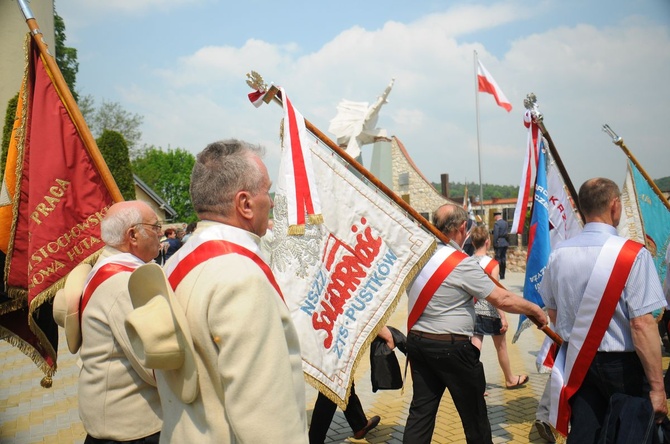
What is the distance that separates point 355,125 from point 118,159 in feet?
40.9

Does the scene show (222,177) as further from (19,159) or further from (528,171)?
(528,171)

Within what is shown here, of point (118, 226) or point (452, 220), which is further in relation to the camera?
point (452, 220)

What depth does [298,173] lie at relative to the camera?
328cm

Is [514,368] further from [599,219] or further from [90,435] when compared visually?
[90,435]

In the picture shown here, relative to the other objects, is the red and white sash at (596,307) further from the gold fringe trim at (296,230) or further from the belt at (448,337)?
the gold fringe trim at (296,230)

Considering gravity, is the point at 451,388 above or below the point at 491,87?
below

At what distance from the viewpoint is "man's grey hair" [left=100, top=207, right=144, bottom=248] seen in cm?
278

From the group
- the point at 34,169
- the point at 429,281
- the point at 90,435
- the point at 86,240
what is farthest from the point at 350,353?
the point at 34,169

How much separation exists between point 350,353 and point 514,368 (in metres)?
4.28


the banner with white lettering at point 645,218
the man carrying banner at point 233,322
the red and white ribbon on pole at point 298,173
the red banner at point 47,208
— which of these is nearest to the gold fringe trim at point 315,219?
the red and white ribbon on pole at point 298,173

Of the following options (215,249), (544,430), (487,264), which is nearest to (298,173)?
(215,249)

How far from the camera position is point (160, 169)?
217ft

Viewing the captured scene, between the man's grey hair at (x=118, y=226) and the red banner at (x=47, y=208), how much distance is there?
2.69 feet

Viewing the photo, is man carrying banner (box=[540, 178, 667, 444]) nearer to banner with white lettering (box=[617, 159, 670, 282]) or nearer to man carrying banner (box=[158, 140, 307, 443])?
man carrying banner (box=[158, 140, 307, 443])
